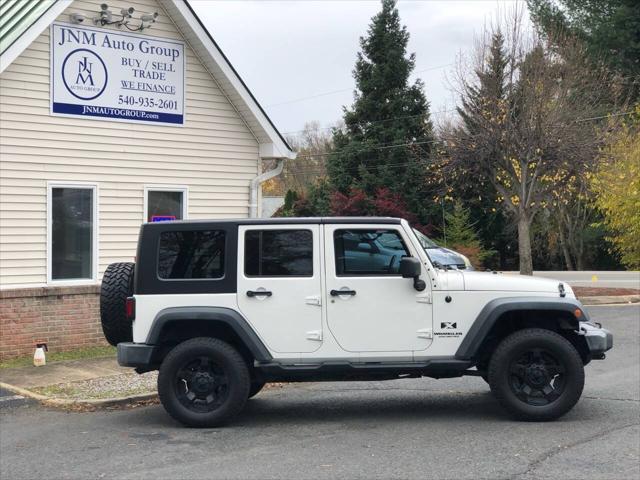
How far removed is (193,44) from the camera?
13258 millimetres

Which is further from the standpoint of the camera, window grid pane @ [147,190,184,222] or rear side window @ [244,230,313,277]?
window grid pane @ [147,190,184,222]

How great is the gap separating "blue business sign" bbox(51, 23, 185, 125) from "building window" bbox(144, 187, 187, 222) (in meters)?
1.14

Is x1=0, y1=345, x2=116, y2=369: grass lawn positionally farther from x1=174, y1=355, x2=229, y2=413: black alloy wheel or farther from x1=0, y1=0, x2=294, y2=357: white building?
x1=174, y1=355, x2=229, y2=413: black alloy wheel

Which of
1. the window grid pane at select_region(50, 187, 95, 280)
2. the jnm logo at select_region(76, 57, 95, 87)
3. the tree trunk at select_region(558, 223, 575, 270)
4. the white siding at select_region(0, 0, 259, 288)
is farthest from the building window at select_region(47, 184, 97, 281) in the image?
the tree trunk at select_region(558, 223, 575, 270)

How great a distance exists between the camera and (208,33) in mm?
13008

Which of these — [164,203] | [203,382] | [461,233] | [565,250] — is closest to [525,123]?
[461,233]

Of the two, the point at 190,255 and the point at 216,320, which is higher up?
the point at 190,255

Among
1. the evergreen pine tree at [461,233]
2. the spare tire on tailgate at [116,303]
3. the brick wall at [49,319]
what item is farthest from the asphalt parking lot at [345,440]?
the evergreen pine tree at [461,233]

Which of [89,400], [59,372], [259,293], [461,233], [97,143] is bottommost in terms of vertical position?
[89,400]

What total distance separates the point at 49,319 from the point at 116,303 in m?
4.60

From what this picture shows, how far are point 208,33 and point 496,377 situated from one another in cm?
823

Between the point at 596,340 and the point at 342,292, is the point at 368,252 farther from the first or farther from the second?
the point at 596,340

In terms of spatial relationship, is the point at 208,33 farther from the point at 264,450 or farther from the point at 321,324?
the point at 264,450

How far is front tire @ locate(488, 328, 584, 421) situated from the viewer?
23.5 ft
